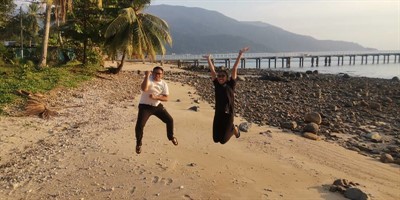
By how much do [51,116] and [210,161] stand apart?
19.8ft

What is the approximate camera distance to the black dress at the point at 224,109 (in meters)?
6.95

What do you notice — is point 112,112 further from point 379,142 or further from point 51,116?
point 379,142

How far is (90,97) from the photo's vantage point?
17.1 metres

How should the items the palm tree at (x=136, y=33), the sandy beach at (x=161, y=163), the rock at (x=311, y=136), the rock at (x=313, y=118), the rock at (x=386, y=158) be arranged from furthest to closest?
1. the palm tree at (x=136, y=33)
2. the rock at (x=313, y=118)
3. the rock at (x=311, y=136)
4. the rock at (x=386, y=158)
5. the sandy beach at (x=161, y=163)

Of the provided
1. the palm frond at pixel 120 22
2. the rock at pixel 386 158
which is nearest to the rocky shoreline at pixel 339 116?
the rock at pixel 386 158

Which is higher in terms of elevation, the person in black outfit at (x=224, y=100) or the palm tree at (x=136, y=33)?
the palm tree at (x=136, y=33)

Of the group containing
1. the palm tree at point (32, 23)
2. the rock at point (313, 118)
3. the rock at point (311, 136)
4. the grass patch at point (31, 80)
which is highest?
the palm tree at point (32, 23)

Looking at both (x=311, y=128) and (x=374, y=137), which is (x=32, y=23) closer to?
(x=311, y=128)

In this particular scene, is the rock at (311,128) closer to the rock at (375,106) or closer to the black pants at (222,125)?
the black pants at (222,125)

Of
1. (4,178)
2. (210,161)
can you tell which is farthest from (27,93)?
(210,161)

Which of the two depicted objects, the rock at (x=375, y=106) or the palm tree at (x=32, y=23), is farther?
the palm tree at (x=32, y=23)

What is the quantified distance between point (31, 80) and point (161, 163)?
10.4m

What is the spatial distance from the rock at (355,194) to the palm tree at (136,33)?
1881cm

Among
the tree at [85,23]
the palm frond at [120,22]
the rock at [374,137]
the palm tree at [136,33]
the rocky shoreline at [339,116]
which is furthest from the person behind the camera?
the tree at [85,23]
